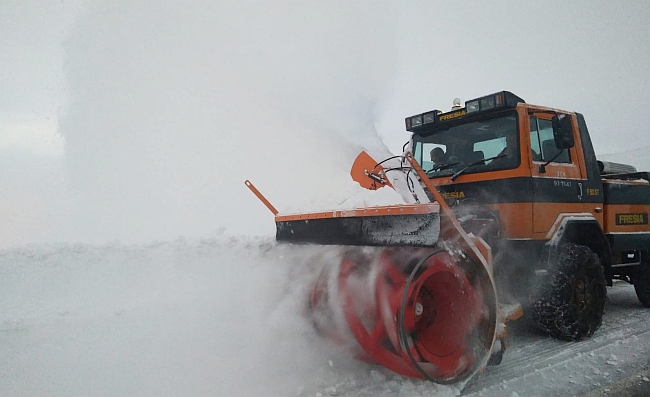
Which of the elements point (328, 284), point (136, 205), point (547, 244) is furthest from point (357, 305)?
point (136, 205)

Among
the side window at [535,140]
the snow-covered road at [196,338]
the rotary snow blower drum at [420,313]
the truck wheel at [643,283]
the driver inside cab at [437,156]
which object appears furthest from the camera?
the truck wheel at [643,283]

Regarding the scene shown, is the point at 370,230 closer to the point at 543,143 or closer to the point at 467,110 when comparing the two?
the point at 467,110

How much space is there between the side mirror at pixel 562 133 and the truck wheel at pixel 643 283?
3025 millimetres

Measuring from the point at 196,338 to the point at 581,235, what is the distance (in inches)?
167

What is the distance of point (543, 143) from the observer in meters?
4.47

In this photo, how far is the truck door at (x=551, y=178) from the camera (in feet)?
14.0

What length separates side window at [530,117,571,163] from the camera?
4.34 m

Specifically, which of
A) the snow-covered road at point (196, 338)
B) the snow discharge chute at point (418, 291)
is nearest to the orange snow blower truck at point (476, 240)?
the snow discharge chute at point (418, 291)

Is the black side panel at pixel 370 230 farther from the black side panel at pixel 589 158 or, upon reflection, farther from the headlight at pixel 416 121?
the black side panel at pixel 589 158

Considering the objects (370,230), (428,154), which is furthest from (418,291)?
(428,154)

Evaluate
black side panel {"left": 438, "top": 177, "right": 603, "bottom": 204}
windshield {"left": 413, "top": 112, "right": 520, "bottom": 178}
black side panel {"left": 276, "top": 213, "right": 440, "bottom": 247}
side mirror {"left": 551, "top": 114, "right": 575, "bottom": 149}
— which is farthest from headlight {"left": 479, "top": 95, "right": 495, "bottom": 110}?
black side panel {"left": 276, "top": 213, "right": 440, "bottom": 247}

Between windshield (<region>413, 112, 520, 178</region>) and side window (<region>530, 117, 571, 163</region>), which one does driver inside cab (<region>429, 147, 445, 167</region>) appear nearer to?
windshield (<region>413, 112, 520, 178</region>)

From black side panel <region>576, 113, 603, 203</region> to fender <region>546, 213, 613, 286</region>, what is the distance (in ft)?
1.28

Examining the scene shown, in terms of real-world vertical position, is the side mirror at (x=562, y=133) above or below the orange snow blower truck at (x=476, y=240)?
above
